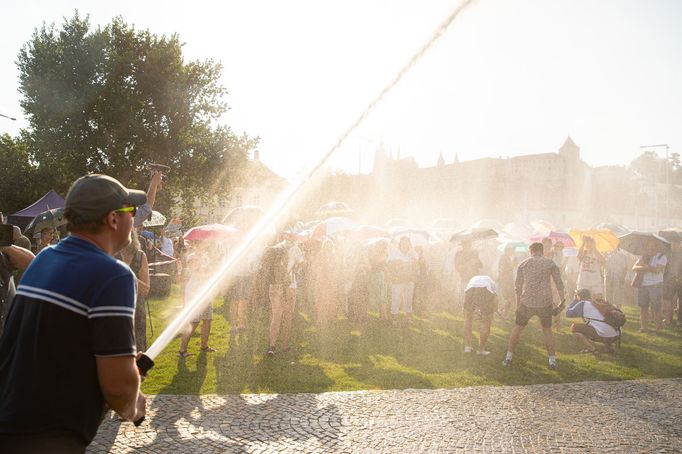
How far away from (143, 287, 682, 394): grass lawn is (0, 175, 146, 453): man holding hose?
5.35 meters

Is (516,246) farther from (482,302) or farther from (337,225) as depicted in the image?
(337,225)

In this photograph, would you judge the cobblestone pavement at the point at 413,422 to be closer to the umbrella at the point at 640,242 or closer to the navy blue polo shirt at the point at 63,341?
the navy blue polo shirt at the point at 63,341

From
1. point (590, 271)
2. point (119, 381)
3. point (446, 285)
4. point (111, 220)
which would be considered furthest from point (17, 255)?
point (446, 285)

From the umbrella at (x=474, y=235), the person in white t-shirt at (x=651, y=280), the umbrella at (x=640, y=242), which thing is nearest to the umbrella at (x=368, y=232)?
the umbrella at (x=474, y=235)

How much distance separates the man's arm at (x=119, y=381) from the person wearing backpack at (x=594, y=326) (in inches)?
417

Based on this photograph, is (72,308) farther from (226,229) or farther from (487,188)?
(487,188)

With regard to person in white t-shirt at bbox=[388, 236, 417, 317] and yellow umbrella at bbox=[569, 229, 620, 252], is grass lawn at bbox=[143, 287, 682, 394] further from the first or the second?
yellow umbrella at bbox=[569, 229, 620, 252]

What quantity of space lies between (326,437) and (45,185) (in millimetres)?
36890

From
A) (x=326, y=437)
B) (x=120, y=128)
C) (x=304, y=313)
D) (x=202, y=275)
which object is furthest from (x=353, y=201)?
(x=326, y=437)

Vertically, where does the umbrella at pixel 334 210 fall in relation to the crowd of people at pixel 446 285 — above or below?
above

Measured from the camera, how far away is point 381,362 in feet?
30.4

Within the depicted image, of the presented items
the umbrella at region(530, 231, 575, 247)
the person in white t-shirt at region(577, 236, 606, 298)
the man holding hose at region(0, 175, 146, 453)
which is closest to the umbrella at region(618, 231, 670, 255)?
the person in white t-shirt at region(577, 236, 606, 298)

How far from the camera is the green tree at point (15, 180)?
38406 millimetres

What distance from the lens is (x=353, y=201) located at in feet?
206
